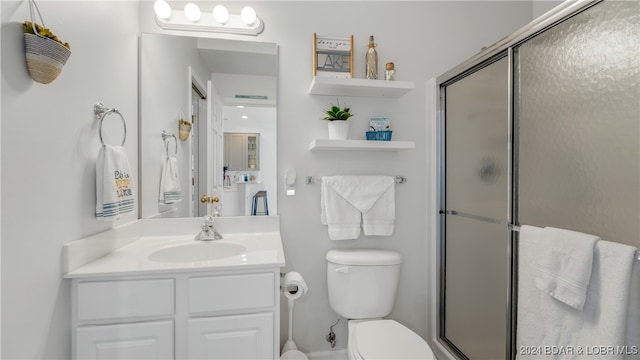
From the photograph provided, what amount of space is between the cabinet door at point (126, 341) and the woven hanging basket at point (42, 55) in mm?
911

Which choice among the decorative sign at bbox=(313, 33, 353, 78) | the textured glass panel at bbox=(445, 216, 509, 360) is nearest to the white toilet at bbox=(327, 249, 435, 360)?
the textured glass panel at bbox=(445, 216, 509, 360)

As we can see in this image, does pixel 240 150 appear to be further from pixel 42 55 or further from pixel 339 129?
pixel 42 55

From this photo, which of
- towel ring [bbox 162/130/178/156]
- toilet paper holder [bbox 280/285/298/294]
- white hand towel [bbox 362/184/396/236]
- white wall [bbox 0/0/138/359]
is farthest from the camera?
white hand towel [bbox 362/184/396/236]

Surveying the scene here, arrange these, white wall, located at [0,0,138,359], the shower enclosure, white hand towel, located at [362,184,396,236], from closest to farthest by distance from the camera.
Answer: white wall, located at [0,0,138,359] < the shower enclosure < white hand towel, located at [362,184,396,236]

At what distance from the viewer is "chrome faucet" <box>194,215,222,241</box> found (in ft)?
5.59

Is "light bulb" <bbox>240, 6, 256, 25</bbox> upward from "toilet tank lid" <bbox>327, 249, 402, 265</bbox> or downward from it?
upward

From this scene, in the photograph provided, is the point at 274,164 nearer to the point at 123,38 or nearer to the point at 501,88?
the point at 123,38

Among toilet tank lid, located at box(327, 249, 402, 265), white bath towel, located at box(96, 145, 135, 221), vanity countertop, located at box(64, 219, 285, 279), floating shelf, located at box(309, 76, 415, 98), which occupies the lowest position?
toilet tank lid, located at box(327, 249, 402, 265)

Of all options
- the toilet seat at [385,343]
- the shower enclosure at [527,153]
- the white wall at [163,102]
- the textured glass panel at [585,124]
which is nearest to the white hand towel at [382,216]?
the shower enclosure at [527,153]

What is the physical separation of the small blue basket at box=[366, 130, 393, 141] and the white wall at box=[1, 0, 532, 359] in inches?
4.0

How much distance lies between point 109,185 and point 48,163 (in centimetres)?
25

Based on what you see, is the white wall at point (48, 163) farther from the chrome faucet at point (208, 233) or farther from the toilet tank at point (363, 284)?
the toilet tank at point (363, 284)

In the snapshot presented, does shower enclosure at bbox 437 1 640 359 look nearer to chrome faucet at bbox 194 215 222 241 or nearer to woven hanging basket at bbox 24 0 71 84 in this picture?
chrome faucet at bbox 194 215 222 241

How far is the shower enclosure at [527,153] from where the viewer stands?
102cm
